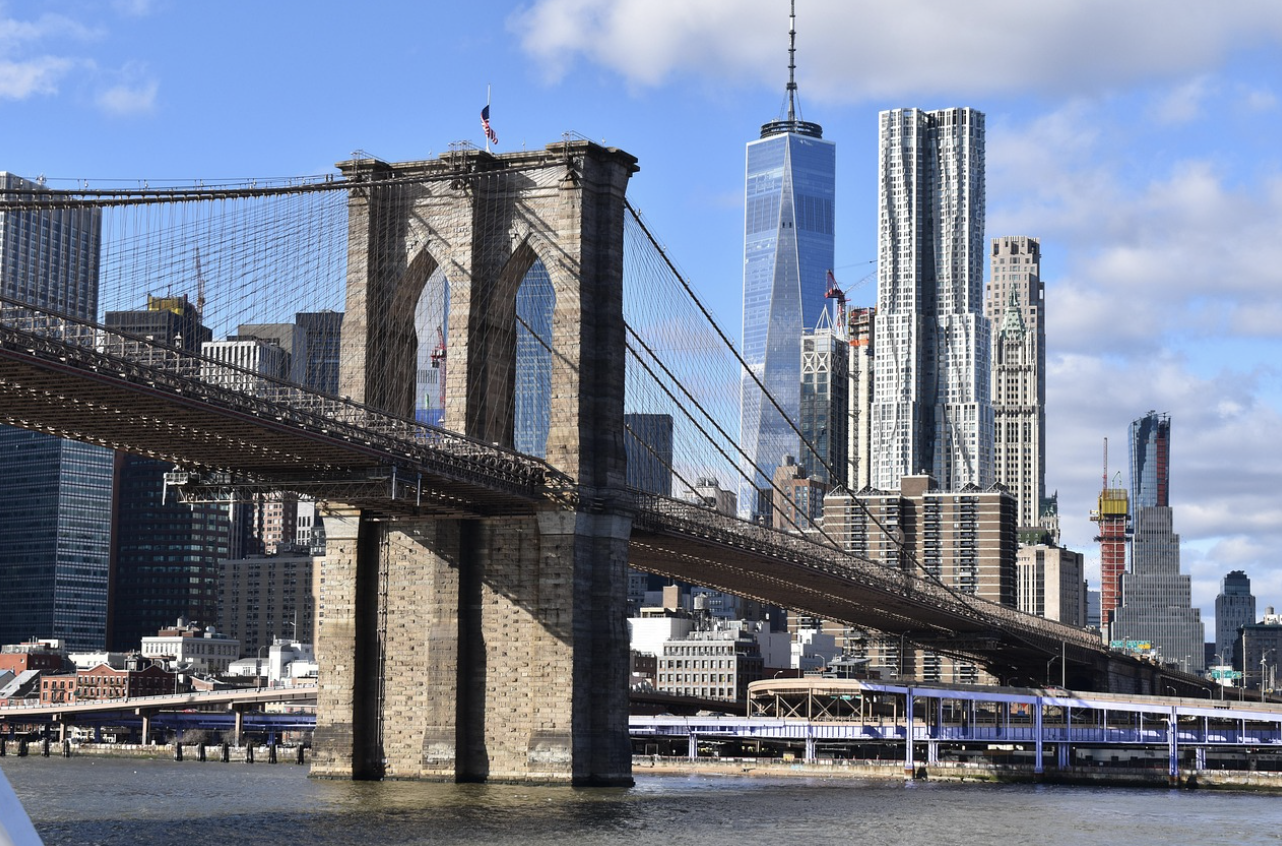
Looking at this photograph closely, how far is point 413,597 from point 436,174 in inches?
636

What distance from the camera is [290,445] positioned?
61312 mm

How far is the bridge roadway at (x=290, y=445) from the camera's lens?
51281 millimetres

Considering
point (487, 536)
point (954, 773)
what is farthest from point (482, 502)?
point (954, 773)

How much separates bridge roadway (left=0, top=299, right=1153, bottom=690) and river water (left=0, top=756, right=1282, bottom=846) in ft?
34.5

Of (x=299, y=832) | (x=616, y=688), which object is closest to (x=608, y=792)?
(x=616, y=688)

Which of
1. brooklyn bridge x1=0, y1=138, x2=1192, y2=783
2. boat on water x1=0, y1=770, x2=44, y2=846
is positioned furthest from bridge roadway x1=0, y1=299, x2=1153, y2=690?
boat on water x1=0, y1=770, x2=44, y2=846

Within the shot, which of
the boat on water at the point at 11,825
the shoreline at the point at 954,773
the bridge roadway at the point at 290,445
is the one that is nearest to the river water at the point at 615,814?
the shoreline at the point at 954,773

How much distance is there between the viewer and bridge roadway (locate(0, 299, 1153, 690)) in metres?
51.3

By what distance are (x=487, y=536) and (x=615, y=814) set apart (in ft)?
51.7

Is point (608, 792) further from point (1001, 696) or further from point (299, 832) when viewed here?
point (1001, 696)

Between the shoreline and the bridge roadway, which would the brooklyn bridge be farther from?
the shoreline

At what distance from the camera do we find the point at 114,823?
57.0 meters

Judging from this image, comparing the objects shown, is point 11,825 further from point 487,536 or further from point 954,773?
point 954,773

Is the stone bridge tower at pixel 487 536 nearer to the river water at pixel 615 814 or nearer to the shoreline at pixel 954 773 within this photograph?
the river water at pixel 615 814
